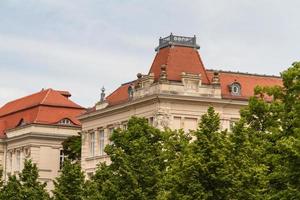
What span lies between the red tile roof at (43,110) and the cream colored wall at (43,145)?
0.91 meters

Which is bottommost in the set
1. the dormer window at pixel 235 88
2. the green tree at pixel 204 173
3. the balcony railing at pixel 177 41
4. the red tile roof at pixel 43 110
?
the green tree at pixel 204 173

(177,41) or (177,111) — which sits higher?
(177,41)

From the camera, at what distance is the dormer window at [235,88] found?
259 feet

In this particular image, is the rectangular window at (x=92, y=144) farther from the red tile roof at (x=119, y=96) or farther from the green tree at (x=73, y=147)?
the green tree at (x=73, y=147)

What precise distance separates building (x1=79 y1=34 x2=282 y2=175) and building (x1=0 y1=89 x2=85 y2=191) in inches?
570

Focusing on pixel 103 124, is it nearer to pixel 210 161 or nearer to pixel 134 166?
pixel 134 166

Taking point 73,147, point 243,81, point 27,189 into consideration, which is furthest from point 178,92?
point 73,147

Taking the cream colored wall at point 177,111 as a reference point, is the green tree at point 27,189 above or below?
below

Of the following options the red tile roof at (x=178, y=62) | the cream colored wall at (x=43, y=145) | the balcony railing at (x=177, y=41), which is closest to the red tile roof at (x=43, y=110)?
the cream colored wall at (x=43, y=145)

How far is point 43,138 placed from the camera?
9775 centimetres

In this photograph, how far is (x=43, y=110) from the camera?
98.9 metres

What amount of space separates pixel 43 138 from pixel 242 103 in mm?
26917

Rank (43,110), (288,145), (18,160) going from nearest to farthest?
1. (288,145)
2. (43,110)
3. (18,160)

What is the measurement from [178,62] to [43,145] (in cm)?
2509
